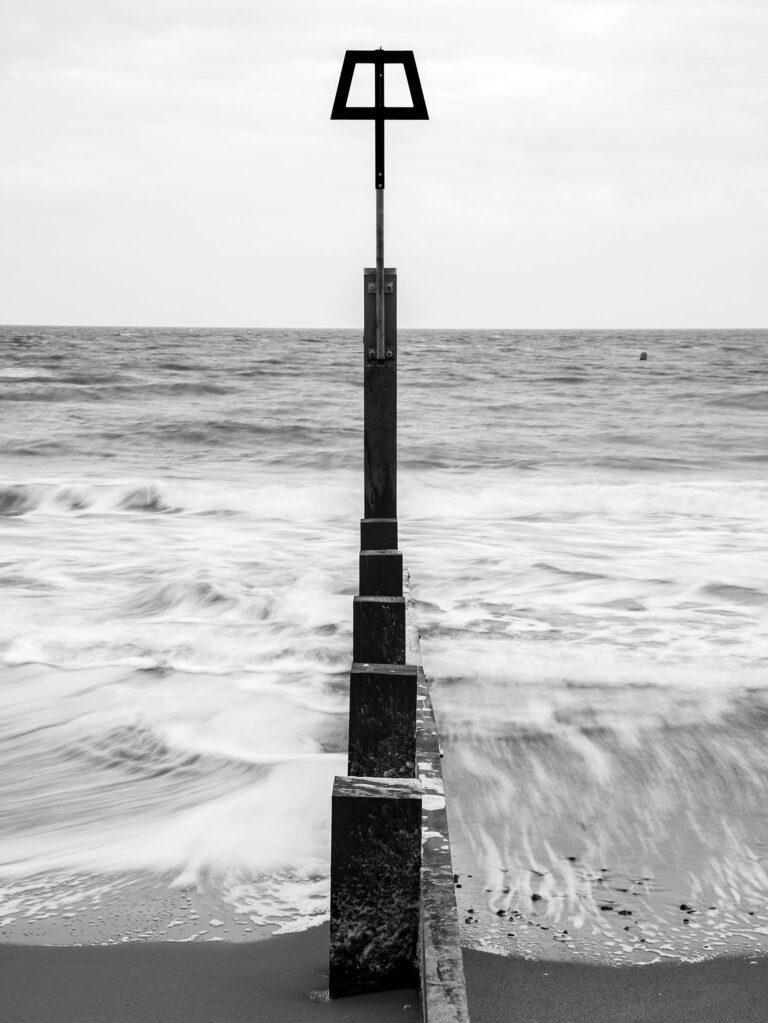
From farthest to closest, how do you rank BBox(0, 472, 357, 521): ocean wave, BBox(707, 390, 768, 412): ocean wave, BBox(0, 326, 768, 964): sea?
1. BBox(707, 390, 768, 412): ocean wave
2. BBox(0, 472, 357, 521): ocean wave
3. BBox(0, 326, 768, 964): sea

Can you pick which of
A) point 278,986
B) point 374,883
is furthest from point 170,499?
point 374,883

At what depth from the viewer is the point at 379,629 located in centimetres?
404

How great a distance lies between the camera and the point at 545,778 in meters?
4.64

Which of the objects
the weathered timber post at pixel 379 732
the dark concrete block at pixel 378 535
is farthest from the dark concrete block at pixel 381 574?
the dark concrete block at pixel 378 535

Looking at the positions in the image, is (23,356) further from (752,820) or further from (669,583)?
(752,820)

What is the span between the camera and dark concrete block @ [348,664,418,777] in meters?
3.14

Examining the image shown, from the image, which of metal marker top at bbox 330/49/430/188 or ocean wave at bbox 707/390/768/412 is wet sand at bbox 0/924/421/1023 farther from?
ocean wave at bbox 707/390/768/412

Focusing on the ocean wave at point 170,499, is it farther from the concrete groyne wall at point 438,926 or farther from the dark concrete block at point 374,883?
the dark concrete block at point 374,883

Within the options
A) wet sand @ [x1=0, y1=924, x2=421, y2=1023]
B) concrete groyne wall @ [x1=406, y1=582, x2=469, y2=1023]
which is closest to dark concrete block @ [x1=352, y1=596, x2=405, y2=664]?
concrete groyne wall @ [x1=406, y1=582, x2=469, y2=1023]

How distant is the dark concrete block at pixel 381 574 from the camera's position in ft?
16.0

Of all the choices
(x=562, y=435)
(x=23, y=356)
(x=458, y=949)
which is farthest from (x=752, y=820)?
(x=23, y=356)

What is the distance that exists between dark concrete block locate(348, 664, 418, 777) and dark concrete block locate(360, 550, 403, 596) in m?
1.67

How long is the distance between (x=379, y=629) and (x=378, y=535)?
130 cm

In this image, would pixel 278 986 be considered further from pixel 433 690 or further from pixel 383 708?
pixel 433 690
